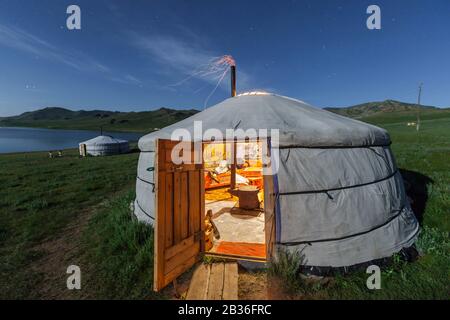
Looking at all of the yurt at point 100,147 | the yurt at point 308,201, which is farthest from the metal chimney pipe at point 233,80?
the yurt at point 100,147

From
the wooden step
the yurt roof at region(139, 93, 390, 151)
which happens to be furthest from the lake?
the wooden step

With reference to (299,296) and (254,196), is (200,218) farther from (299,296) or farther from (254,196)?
(254,196)

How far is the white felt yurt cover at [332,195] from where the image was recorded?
11.5ft

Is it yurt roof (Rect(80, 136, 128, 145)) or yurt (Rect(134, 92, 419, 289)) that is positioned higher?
yurt roof (Rect(80, 136, 128, 145))

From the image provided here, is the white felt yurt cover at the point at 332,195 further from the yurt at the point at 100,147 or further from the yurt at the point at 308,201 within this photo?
the yurt at the point at 100,147

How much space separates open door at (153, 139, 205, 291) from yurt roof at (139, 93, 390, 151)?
2.82 ft

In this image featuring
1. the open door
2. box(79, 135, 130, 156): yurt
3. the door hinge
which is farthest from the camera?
box(79, 135, 130, 156): yurt

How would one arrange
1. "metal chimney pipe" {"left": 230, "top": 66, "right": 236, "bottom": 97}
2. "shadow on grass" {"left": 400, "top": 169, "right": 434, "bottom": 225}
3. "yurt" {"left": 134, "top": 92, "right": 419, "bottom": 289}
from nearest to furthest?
"yurt" {"left": 134, "top": 92, "right": 419, "bottom": 289}
"shadow on grass" {"left": 400, "top": 169, "right": 434, "bottom": 225}
"metal chimney pipe" {"left": 230, "top": 66, "right": 236, "bottom": 97}

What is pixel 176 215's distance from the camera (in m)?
3.46

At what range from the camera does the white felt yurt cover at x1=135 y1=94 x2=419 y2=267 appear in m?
3.52

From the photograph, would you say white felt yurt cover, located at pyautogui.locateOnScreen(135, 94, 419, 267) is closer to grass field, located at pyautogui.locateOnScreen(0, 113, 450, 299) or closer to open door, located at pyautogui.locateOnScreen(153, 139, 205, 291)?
grass field, located at pyautogui.locateOnScreen(0, 113, 450, 299)

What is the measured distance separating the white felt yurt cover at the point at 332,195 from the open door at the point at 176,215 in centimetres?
52
